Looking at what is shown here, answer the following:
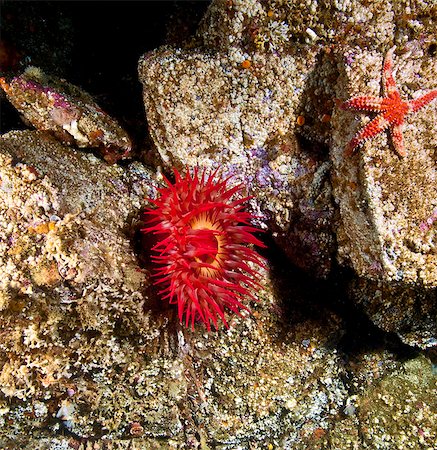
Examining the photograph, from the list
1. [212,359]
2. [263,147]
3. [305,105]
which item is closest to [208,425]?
[212,359]

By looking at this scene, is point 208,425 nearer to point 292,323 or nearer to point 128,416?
point 128,416

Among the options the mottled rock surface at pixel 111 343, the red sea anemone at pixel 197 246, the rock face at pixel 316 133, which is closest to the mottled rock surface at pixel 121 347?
the mottled rock surface at pixel 111 343

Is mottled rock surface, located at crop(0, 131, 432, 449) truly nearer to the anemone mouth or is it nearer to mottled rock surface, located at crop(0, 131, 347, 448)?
mottled rock surface, located at crop(0, 131, 347, 448)

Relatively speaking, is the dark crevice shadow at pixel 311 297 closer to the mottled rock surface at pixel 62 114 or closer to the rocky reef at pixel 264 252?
the rocky reef at pixel 264 252

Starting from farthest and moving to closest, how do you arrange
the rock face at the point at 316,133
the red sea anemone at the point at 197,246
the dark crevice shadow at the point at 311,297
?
the dark crevice shadow at the point at 311,297
the red sea anemone at the point at 197,246
the rock face at the point at 316,133

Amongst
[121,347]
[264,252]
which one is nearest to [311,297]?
[264,252]

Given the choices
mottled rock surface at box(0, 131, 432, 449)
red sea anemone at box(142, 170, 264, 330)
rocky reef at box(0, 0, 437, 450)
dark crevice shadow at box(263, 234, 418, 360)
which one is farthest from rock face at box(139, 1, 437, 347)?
mottled rock surface at box(0, 131, 432, 449)
